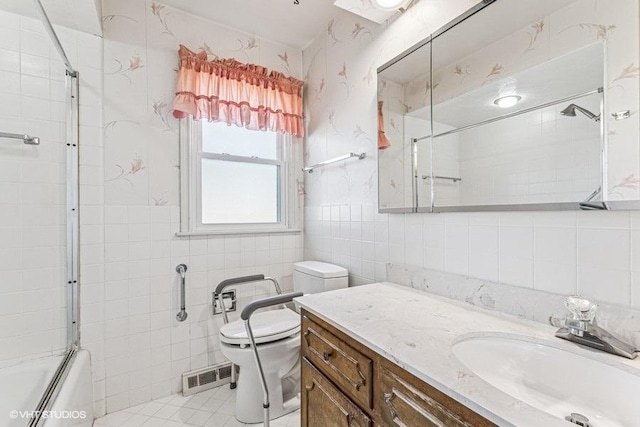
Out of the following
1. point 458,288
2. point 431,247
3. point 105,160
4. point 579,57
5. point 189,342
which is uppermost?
point 579,57

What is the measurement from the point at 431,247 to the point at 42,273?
2.02 meters

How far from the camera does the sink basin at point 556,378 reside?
65 cm

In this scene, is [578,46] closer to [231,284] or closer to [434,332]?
[434,332]

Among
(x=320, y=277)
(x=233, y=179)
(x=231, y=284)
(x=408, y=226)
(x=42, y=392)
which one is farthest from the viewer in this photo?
(x=233, y=179)

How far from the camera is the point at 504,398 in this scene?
0.57 meters

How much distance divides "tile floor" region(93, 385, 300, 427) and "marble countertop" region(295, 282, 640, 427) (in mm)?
982

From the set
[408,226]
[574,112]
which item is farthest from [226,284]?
[574,112]

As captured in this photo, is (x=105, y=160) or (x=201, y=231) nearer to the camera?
(x=105, y=160)

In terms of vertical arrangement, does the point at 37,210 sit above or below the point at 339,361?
above

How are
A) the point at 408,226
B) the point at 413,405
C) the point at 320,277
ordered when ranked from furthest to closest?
the point at 320,277
the point at 408,226
the point at 413,405

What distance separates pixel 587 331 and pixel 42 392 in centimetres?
210

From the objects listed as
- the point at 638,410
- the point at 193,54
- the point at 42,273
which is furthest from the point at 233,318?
the point at 638,410

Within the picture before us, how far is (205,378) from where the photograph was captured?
195cm

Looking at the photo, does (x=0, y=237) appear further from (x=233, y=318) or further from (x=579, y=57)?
(x=579, y=57)
